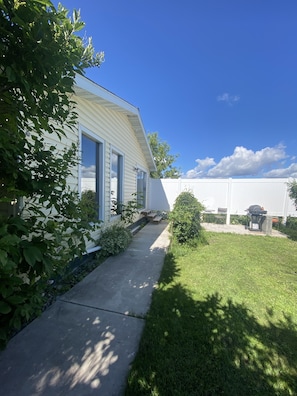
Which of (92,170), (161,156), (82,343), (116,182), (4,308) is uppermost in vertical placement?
(161,156)

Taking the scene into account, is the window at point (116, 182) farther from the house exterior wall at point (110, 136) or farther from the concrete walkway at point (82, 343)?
the concrete walkway at point (82, 343)

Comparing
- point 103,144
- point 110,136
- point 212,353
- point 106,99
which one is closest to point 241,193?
point 110,136

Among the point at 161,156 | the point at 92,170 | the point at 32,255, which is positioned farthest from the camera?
the point at 161,156

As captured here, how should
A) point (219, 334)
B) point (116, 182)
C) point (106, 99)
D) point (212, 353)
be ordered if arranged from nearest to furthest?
point (212, 353)
point (219, 334)
point (106, 99)
point (116, 182)

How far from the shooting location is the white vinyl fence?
32.4 ft

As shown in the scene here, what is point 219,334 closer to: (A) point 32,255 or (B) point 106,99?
(A) point 32,255

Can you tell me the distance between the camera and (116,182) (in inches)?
247

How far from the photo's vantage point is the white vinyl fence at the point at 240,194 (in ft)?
32.4

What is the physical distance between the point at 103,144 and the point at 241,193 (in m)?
8.70

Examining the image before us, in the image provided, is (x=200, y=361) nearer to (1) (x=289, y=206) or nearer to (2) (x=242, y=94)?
(1) (x=289, y=206)

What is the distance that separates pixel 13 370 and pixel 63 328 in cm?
60

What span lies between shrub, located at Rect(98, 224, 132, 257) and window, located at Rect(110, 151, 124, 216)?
0.79 meters

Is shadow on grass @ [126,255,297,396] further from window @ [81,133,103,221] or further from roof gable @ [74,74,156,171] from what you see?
roof gable @ [74,74,156,171]

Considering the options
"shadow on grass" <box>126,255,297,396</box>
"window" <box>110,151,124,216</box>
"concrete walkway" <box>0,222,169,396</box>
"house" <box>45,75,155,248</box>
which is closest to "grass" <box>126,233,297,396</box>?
"shadow on grass" <box>126,255,297,396</box>
